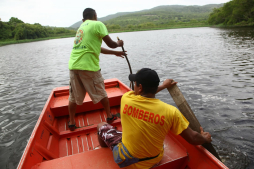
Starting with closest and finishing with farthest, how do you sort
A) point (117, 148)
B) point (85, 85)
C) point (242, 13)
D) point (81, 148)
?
point (117, 148), point (85, 85), point (81, 148), point (242, 13)

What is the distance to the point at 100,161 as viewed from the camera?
7.17 ft

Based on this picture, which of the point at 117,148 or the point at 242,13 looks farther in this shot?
the point at 242,13

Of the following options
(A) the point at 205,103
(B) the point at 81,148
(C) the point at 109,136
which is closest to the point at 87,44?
(C) the point at 109,136

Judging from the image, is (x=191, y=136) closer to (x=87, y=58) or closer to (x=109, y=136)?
(x=109, y=136)

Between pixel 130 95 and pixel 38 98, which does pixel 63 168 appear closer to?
pixel 130 95

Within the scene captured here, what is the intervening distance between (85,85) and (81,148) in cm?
117

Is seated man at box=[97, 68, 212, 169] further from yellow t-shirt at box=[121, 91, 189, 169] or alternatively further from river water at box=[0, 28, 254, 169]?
river water at box=[0, 28, 254, 169]

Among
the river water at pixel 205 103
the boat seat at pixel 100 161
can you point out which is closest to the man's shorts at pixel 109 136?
the boat seat at pixel 100 161

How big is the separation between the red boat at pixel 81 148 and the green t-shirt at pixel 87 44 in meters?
1.21

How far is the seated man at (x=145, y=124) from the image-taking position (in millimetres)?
1604

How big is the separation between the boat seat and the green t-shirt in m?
1.31

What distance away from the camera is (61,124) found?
3836 mm

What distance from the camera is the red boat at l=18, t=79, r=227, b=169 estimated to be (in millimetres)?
2121

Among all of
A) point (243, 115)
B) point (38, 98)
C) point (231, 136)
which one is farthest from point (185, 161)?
point (38, 98)
